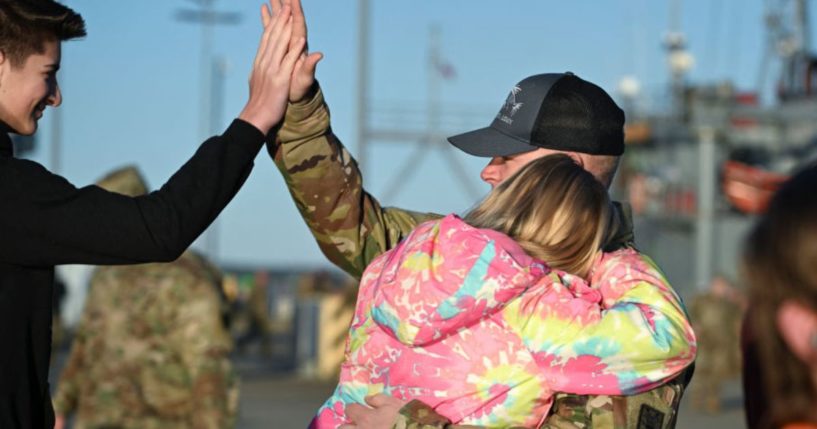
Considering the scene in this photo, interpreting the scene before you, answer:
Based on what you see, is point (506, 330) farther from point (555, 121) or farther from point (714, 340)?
point (714, 340)

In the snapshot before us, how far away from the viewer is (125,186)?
24.1 ft

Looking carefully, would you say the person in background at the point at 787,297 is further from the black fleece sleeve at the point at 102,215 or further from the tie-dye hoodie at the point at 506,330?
the black fleece sleeve at the point at 102,215

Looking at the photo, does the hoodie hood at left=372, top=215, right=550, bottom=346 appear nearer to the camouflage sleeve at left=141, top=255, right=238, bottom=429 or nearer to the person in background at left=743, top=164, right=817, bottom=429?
the person in background at left=743, top=164, right=817, bottom=429

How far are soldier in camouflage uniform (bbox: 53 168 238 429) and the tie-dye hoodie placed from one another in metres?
4.02

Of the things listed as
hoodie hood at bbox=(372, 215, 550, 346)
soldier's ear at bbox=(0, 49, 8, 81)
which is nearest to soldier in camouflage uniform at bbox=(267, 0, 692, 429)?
hoodie hood at bbox=(372, 215, 550, 346)

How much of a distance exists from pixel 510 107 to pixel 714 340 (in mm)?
18412

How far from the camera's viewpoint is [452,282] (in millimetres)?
2740

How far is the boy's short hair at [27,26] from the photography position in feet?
9.46

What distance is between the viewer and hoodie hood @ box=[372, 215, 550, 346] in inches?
108

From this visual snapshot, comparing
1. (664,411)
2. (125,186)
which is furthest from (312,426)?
(125,186)

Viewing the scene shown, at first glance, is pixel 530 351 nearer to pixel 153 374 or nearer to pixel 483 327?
pixel 483 327

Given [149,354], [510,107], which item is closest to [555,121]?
[510,107]

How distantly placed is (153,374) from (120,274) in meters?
0.57

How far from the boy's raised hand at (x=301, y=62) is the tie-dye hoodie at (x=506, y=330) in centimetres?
55
